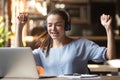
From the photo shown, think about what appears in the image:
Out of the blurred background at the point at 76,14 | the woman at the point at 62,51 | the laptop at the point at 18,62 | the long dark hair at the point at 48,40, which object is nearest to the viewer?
the laptop at the point at 18,62

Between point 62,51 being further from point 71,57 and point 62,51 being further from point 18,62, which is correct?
point 18,62

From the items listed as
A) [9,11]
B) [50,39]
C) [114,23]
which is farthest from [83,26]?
[50,39]

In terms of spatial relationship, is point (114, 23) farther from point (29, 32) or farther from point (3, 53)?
point (3, 53)

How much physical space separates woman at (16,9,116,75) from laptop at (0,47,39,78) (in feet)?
1.30

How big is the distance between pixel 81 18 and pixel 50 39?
2759mm

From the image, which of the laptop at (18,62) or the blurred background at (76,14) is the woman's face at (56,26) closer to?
the laptop at (18,62)

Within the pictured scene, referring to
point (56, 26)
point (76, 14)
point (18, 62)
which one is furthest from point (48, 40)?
point (76, 14)

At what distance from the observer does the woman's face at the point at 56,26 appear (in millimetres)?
2434

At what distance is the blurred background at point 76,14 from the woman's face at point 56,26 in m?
2.22

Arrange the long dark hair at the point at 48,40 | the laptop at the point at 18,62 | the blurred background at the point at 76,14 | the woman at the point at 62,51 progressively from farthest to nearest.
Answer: the blurred background at the point at 76,14, the long dark hair at the point at 48,40, the woman at the point at 62,51, the laptop at the point at 18,62

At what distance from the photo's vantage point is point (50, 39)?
257cm

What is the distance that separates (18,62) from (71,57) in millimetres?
516

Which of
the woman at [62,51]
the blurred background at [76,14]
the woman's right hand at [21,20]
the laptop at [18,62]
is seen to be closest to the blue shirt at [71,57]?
the woman at [62,51]

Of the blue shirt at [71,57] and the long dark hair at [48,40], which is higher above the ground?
the long dark hair at [48,40]
